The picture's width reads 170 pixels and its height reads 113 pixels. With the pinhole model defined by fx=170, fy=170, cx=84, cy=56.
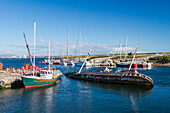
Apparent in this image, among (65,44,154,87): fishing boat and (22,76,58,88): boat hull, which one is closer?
(22,76,58,88): boat hull

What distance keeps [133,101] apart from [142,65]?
354 ft

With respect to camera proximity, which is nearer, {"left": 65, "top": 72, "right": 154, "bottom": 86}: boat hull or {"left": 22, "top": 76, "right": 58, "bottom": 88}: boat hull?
{"left": 22, "top": 76, "right": 58, "bottom": 88}: boat hull

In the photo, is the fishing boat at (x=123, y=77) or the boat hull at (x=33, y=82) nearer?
the boat hull at (x=33, y=82)

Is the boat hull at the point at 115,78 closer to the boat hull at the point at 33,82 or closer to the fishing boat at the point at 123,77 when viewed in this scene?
the fishing boat at the point at 123,77

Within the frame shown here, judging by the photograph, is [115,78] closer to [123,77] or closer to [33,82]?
[123,77]

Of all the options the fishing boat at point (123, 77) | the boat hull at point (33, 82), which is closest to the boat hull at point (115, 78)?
the fishing boat at point (123, 77)

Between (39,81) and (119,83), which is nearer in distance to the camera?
(39,81)

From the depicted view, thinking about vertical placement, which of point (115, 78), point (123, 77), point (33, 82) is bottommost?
point (33, 82)

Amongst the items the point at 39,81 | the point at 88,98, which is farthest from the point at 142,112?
the point at 39,81

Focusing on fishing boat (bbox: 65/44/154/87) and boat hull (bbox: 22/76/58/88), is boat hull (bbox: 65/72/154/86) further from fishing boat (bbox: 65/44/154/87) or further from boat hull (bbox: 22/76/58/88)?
boat hull (bbox: 22/76/58/88)

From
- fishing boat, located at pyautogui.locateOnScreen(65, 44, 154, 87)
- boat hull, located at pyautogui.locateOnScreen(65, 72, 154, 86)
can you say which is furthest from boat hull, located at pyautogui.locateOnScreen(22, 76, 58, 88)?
fishing boat, located at pyautogui.locateOnScreen(65, 44, 154, 87)

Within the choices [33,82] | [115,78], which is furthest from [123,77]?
[33,82]

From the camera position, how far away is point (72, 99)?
37688mm

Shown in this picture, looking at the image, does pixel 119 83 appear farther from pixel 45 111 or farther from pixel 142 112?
pixel 45 111
